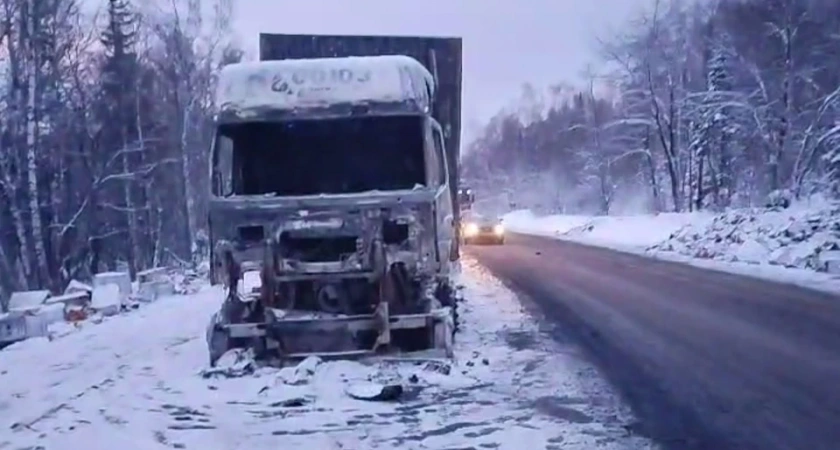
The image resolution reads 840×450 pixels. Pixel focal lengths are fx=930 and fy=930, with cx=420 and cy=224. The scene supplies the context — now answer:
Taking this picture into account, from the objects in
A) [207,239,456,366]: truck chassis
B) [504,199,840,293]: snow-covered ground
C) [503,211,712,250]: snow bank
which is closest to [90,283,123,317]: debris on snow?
[207,239,456,366]: truck chassis

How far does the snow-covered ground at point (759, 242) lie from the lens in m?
20.2

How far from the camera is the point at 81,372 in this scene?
10156mm

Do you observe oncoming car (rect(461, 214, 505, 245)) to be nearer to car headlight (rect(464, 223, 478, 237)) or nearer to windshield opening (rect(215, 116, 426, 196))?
car headlight (rect(464, 223, 478, 237))

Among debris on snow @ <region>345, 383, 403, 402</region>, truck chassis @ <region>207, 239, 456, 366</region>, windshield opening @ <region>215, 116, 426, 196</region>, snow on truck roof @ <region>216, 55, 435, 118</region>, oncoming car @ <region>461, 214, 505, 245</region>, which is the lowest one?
oncoming car @ <region>461, 214, 505, 245</region>

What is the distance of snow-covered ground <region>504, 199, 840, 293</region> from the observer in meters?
20.2

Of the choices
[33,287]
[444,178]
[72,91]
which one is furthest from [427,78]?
[72,91]

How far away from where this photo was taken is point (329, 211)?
950 centimetres

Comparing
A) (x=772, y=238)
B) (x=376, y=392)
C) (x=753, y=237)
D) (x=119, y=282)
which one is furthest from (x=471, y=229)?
(x=376, y=392)

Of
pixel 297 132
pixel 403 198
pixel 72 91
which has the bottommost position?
pixel 403 198

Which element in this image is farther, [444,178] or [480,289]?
[480,289]

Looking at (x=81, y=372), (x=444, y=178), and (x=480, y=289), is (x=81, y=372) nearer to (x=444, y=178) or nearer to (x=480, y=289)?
(x=444, y=178)

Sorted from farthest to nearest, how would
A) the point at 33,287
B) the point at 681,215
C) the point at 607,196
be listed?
the point at 607,196 < the point at 681,215 < the point at 33,287

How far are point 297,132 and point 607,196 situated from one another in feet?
194

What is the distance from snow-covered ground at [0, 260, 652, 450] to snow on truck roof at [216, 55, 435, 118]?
111 inches
